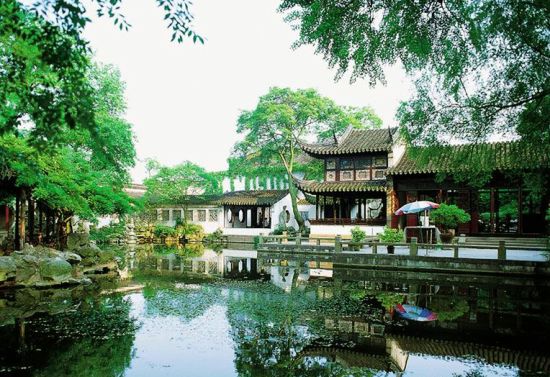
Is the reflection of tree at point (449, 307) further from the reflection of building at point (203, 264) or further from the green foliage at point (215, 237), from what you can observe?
the green foliage at point (215, 237)

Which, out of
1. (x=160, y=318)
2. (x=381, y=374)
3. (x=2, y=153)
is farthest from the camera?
(x=160, y=318)

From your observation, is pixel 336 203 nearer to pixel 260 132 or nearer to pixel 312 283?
pixel 260 132

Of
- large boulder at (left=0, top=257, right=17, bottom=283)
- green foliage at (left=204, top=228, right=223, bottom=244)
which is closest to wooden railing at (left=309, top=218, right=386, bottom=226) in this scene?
green foliage at (left=204, top=228, right=223, bottom=244)

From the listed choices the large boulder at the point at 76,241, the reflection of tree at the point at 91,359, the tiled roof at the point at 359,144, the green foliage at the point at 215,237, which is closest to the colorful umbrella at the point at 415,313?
A: the reflection of tree at the point at 91,359

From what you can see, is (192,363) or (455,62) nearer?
(192,363)

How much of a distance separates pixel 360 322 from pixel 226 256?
14739 mm

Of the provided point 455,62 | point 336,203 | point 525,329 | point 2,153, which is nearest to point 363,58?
point 455,62

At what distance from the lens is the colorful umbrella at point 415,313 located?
907 centimetres

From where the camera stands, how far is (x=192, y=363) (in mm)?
6359

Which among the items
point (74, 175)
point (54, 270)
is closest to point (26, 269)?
point (54, 270)

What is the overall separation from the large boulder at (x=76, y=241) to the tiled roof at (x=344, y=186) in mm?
12929

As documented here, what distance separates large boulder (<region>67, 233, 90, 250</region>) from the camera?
53.9 feet

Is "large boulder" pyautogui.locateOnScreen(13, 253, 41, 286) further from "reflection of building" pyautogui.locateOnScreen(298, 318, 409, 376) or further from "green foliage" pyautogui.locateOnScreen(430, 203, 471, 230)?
"green foliage" pyautogui.locateOnScreen(430, 203, 471, 230)

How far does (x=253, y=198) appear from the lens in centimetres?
3494
